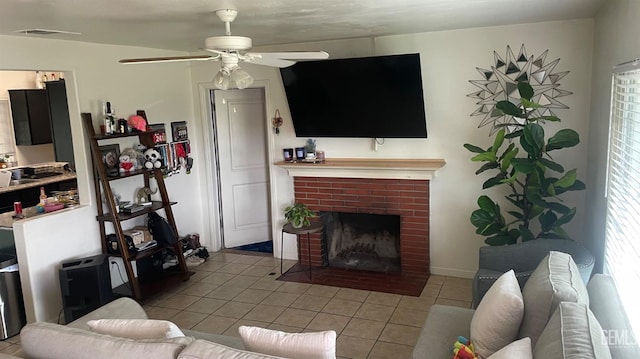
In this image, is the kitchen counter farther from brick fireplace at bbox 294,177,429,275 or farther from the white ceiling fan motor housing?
brick fireplace at bbox 294,177,429,275

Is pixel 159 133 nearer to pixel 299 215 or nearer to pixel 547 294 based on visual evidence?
pixel 299 215

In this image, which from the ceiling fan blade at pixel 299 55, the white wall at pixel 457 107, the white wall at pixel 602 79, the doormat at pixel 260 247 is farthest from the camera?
the doormat at pixel 260 247

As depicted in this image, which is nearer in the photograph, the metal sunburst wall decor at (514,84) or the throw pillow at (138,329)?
Answer: the throw pillow at (138,329)

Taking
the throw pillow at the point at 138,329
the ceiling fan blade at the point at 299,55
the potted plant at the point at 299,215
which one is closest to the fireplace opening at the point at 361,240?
the potted plant at the point at 299,215

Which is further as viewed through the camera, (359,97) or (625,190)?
(359,97)

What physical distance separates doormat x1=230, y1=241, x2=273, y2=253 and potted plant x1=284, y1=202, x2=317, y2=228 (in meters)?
0.98

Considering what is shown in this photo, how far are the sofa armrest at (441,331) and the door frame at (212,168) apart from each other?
2832mm

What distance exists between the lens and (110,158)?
14.6 feet

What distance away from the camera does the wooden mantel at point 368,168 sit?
4.52 metres

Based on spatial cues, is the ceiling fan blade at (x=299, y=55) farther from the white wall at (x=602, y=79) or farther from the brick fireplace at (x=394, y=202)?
the brick fireplace at (x=394, y=202)

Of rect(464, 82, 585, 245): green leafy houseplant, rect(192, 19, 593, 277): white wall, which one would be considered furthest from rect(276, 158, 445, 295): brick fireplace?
rect(464, 82, 585, 245): green leafy houseplant

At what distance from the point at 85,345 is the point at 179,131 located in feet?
11.6

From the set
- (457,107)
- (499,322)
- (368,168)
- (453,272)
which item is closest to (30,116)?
(368,168)

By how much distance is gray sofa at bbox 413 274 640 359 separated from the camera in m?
1.91
